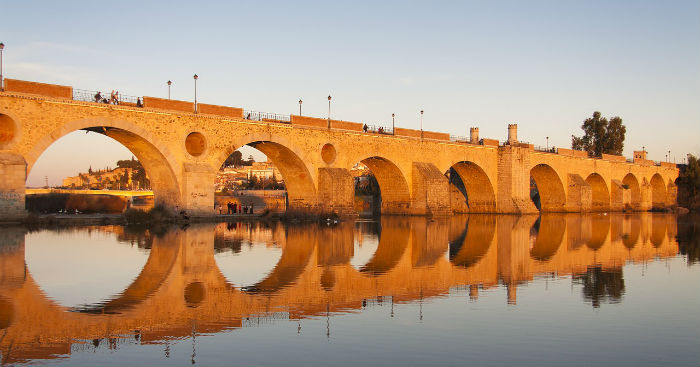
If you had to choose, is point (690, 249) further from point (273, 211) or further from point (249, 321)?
point (273, 211)

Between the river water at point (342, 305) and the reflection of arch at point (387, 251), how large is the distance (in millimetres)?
96

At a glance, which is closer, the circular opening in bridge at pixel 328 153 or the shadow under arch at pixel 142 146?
the shadow under arch at pixel 142 146

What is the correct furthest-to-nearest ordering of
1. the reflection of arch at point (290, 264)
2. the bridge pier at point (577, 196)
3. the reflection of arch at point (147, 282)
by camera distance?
the bridge pier at point (577, 196), the reflection of arch at point (290, 264), the reflection of arch at point (147, 282)

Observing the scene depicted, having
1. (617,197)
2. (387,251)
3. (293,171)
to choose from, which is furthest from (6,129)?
(617,197)

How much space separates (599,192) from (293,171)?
37.8 m

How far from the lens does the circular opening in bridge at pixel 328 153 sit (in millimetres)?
35438

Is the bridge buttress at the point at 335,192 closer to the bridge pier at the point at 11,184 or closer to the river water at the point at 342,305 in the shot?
the river water at the point at 342,305

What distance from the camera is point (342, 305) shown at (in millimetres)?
10133

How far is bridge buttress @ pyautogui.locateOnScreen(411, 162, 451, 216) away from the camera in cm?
3928

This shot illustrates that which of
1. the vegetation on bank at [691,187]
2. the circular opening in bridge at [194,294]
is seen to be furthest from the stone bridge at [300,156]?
the vegetation on bank at [691,187]

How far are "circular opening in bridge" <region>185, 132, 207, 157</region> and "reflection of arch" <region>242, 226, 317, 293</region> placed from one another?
778cm

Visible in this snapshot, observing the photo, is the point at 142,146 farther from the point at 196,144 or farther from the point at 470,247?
the point at 470,247

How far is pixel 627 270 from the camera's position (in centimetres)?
1499

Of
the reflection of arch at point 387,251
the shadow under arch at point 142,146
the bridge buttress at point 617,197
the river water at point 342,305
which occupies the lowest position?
the river water at point 342,305
